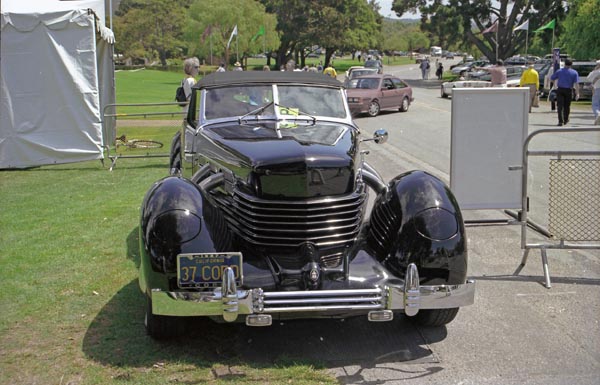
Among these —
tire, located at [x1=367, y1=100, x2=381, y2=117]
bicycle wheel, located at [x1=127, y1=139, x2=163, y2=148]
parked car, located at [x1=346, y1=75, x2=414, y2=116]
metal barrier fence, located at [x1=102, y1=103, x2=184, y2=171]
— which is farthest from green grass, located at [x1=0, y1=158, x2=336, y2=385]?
tire, located at [x1=367, y1=100, x2=381, y2=117]

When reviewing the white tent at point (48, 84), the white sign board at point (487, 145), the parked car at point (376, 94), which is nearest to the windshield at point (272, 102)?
the white sign board at point (487, 145)

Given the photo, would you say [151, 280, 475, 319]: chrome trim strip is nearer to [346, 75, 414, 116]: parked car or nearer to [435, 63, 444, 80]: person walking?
[346, 75, 414, 116]: parked car

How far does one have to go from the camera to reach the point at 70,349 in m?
5.11

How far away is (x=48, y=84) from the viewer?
523 inches

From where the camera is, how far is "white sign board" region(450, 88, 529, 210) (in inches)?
300

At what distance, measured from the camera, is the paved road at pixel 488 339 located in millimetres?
4723

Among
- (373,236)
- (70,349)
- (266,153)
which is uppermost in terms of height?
(266,153)

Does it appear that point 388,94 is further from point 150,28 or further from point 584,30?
point 150,28

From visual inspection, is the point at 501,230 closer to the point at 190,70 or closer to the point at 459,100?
the point at 459,100

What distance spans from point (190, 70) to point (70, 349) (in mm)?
8448

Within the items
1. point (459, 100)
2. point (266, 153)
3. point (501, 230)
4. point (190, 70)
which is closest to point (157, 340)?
point (266, 153)

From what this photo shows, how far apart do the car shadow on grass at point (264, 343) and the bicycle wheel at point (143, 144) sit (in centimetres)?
1011

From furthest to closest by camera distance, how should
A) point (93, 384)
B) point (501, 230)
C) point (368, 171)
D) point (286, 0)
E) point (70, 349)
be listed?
point (286, 0) < point (501, 230) < point (368, 171) < point (70, 349) < point (93, 384)

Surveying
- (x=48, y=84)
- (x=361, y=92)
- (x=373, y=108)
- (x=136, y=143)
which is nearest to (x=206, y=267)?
(x=48, y=84)
